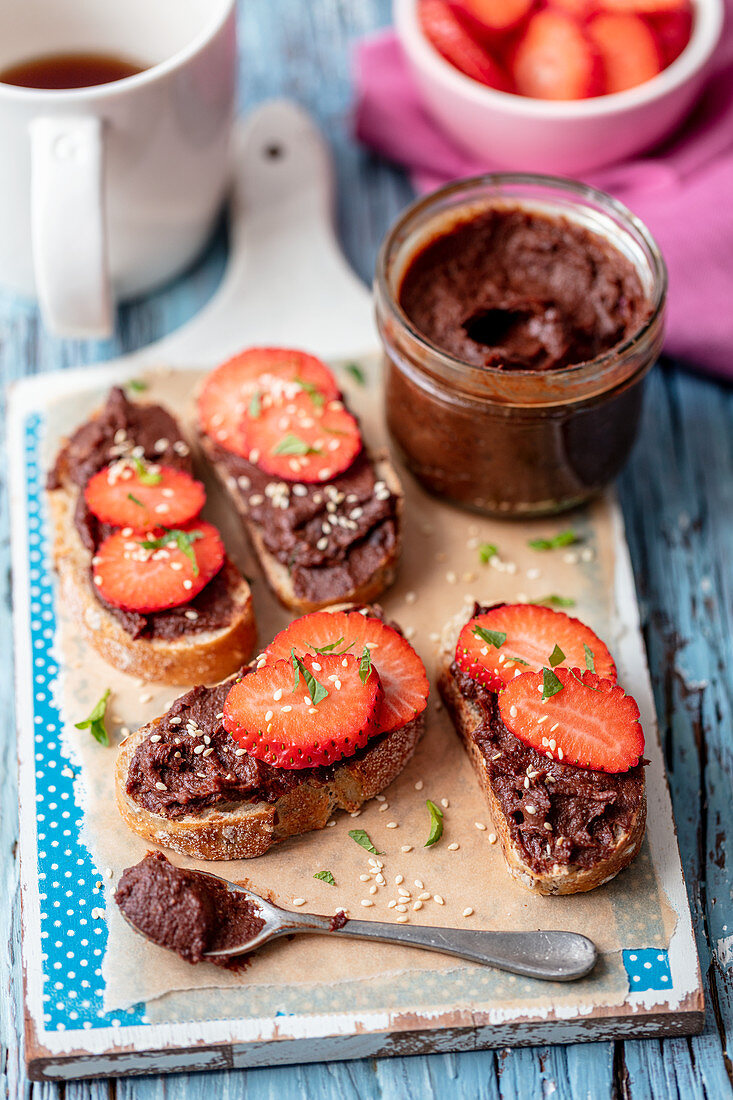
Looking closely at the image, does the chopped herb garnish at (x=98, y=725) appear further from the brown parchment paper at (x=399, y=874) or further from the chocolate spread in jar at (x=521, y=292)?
the chocolate spread in jar at (x=521, y=292)

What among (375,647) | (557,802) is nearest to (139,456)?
(375,647)

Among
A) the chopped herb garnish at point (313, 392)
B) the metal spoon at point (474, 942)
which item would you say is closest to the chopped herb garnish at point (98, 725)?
the metal spoon at point (474, 942)

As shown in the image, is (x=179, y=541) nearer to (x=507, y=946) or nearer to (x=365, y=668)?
(x=365, y=668)

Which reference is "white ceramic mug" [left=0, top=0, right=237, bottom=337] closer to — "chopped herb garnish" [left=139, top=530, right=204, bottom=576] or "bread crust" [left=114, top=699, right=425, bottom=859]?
"chopped herb garnish" [left=139, top=530, right=204, bottom=576]

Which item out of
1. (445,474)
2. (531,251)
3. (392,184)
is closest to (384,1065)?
(445,474)

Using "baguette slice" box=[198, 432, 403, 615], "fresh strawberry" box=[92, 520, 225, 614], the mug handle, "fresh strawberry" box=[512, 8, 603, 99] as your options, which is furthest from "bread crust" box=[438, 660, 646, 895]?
"fresh strawberry" box=[512, 8, 603, 99]
